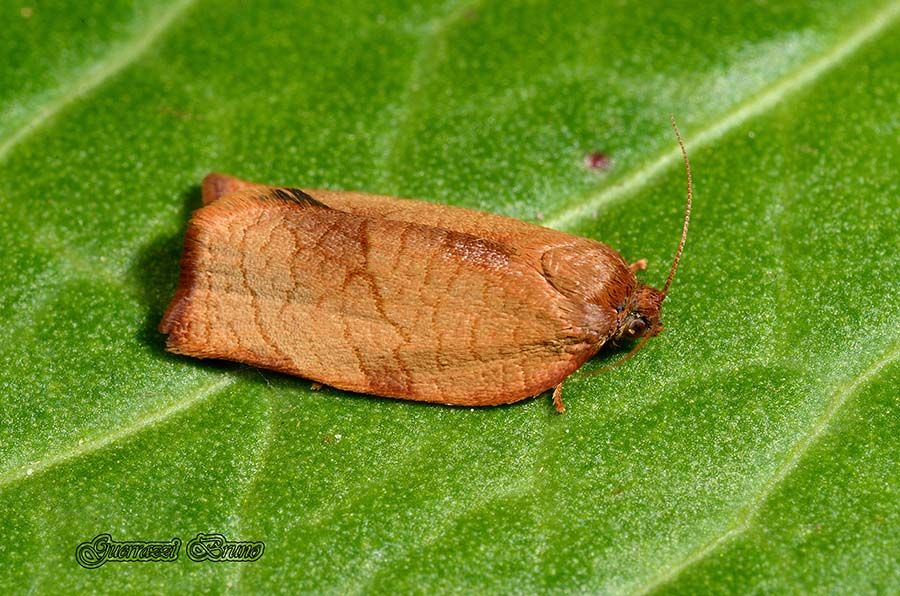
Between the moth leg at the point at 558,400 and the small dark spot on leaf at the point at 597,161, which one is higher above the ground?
the small dark spot on leaf at the point at 597,161

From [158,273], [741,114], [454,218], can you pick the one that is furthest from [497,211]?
[158,273]

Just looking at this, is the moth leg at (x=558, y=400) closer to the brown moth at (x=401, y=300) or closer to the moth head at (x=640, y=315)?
the brown moth at (x=401, y=300)

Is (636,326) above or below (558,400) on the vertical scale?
above

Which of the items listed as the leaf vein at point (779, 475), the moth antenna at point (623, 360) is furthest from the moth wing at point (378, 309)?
the leaf vein at point (779, 475)

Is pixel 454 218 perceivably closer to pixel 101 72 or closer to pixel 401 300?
pixel 401 300

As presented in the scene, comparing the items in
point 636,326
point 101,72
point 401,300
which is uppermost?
point 101,72

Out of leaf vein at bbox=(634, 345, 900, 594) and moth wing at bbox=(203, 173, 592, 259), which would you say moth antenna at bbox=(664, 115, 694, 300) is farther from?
leaf vein at bbox=(634, 345, 900, 594)
